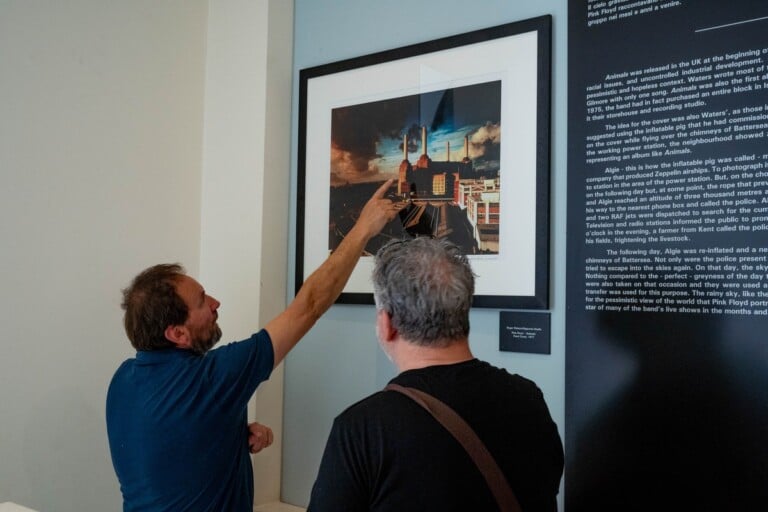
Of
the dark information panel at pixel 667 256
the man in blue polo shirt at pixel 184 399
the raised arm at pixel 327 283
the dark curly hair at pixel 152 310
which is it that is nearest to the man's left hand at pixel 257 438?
the man in blue polo shirt at pixel 184 399

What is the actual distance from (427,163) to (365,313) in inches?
19.3

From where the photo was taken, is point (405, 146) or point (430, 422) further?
point (405, 146)

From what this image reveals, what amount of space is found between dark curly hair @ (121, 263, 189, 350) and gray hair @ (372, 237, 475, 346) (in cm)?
61

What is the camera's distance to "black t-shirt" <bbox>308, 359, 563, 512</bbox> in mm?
1015

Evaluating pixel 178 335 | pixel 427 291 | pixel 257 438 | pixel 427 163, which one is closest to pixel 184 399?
pixel 178 335

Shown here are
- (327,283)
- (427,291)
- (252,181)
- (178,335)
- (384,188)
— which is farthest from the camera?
(252,181)

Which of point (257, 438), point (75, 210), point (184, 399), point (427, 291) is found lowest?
point (257, 438)

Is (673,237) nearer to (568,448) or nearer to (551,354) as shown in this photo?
(551,354)

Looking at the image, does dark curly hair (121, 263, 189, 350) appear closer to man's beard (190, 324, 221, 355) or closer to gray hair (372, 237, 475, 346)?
man's beard (190, 324, 221, 355)

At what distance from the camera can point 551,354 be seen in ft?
5.53

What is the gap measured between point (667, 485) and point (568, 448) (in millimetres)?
227

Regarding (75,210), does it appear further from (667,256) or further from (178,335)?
(667,256)

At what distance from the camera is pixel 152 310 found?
1.55 meters

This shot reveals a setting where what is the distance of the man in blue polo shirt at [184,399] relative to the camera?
1.48 metres
